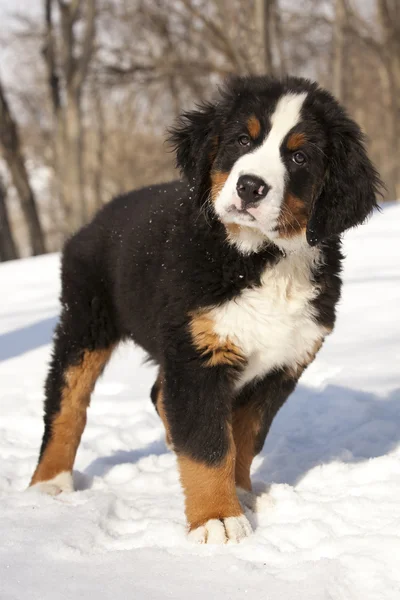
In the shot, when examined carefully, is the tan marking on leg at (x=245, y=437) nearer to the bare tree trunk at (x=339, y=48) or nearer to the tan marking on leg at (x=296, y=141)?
the tan marking on leg at (x=296, y=141)

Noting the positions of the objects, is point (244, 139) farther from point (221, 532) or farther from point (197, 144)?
point (221, 532)

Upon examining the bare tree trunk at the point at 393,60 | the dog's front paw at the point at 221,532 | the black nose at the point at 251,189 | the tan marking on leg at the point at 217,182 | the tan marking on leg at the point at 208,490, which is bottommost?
the bare tree trunk at the point at 393,60

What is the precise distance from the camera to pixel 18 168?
15.6 meters

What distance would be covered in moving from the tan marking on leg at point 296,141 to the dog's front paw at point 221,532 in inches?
61.0

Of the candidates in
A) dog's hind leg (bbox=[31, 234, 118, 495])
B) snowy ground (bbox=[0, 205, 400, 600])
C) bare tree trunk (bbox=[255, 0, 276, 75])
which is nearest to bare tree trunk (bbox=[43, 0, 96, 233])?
bare tree trunk (bbox=[255, 0, 276, 75])

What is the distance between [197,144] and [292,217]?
1.97 ft

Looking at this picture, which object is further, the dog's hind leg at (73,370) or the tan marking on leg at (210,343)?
the dog's hind leg at (73,370)

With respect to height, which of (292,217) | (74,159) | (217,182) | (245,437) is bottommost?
(74,159)

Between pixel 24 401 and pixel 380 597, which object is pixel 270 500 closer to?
pixel 380 597

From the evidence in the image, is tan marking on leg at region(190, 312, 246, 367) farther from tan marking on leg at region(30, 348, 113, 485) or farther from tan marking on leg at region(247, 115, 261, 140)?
tan marking on leg at region(30, 348, 113, 485)

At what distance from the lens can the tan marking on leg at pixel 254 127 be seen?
10.7 feet

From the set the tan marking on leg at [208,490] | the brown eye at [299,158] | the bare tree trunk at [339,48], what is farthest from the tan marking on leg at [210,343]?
the bare tree trunk at [339,48]

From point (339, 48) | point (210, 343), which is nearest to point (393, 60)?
point (339, 48)

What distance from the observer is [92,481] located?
4168mm
